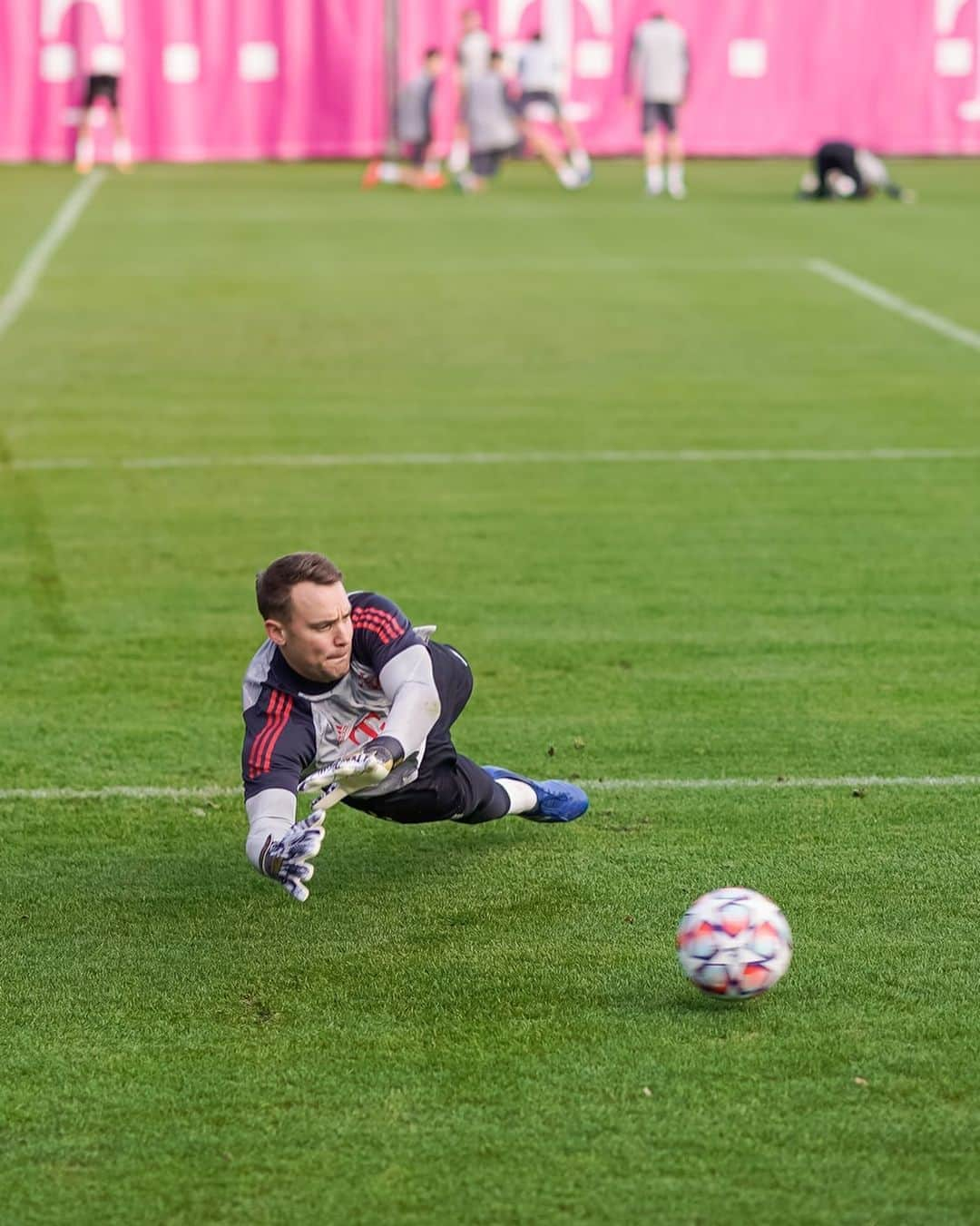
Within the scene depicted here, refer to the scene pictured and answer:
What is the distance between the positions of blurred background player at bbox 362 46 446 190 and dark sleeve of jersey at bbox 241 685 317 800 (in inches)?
1015

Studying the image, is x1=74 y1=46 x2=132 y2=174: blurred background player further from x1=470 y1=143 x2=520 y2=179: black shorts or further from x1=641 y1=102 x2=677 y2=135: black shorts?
x1=641 y1=102 x2=677 y2=135: black shorts

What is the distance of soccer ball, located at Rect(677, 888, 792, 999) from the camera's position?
16.3 feet

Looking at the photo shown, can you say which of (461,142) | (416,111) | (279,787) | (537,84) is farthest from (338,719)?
(461,142)

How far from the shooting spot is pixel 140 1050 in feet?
15.9

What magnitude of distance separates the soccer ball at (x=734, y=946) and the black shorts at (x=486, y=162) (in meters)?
26.8

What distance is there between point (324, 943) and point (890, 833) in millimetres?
1903

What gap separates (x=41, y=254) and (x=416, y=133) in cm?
1055

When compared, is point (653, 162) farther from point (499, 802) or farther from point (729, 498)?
point (499, 802)

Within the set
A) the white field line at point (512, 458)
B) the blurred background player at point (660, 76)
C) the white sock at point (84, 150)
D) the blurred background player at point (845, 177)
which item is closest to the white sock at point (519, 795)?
the white field line at point (512, 458)

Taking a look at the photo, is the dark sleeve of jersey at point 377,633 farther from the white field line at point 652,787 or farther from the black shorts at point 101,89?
the black shorts at point 101,89

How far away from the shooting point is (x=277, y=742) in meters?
5.46

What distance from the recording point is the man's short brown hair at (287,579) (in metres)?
5.22

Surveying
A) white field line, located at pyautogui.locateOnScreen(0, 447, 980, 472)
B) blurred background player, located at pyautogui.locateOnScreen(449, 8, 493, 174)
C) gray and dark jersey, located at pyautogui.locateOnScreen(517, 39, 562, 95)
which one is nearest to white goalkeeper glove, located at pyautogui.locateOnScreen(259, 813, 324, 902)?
white field line, located at pyautogui.locateOnScreen(0, 447, 980, 472)

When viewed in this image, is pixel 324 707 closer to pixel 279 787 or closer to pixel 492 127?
pixel 279 787
